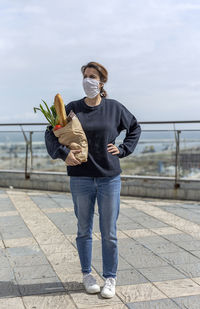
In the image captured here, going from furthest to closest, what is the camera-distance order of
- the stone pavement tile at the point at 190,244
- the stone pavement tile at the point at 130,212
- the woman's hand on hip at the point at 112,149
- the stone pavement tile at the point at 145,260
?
the stone pavement tile at the point at 130,212 < the stone pavement tile at the point at 190,244 < the stone pavement tile at the point at 145,260 < the woman's hand on hip at the point at 112,149

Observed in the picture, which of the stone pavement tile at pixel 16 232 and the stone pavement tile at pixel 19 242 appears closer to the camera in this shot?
the stone pavement tile at pixel 19 242

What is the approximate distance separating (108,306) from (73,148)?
49.1 inches

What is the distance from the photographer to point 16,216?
6609 millimetres

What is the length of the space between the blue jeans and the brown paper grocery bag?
25 cm

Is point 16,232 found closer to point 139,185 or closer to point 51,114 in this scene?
point 51,114

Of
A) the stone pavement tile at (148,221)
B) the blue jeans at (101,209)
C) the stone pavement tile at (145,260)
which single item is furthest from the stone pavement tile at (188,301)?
the stone pavement tile at (148,221)

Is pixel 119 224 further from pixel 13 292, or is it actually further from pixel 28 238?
pixel 13 292

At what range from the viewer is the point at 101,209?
11.7 ft

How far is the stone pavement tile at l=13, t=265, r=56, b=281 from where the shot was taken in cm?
397

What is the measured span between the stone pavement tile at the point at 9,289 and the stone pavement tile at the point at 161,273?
117cm

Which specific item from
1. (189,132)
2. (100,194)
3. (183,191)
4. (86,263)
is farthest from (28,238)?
(189,132)

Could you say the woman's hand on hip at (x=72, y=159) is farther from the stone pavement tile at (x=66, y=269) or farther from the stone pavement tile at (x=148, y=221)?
the stone pavement tile at (x=148, y=221)

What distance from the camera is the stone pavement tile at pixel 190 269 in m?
4.02

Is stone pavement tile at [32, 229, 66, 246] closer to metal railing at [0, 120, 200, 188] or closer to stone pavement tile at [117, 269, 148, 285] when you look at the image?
stone pavement tile at [117, 269, 148, 285]
